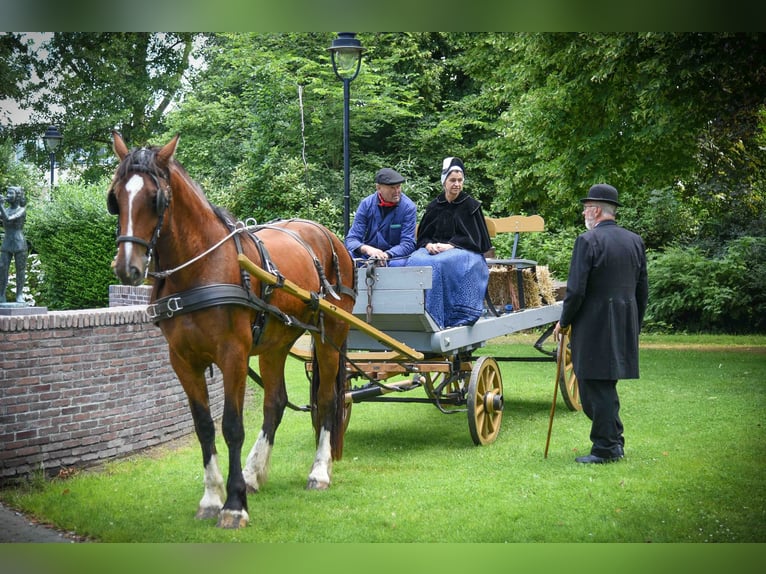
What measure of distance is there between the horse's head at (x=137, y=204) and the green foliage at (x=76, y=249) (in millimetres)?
9139

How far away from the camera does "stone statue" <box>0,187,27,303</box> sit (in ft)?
21.0

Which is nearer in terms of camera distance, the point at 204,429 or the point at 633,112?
the point at 204,429

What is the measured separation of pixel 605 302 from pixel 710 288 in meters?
8.32

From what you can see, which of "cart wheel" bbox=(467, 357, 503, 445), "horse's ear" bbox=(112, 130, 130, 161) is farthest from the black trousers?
"horse's ear" bbox=(112, 130, 130, 161)

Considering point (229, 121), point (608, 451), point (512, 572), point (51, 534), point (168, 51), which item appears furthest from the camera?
point (229, 121)

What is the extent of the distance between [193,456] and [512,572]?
3066mm

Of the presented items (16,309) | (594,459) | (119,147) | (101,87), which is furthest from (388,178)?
(101,87)

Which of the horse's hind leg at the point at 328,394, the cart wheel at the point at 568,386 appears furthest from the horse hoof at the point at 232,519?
the cart wheel at the point at 568,386

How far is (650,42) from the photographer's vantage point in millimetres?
9773

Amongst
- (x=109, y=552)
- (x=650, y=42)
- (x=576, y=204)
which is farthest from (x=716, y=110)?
(x=109, y=552)

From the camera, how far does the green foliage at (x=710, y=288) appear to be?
1354 cm

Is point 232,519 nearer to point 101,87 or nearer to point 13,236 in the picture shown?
point 13,236

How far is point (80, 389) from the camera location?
652 centimetres
